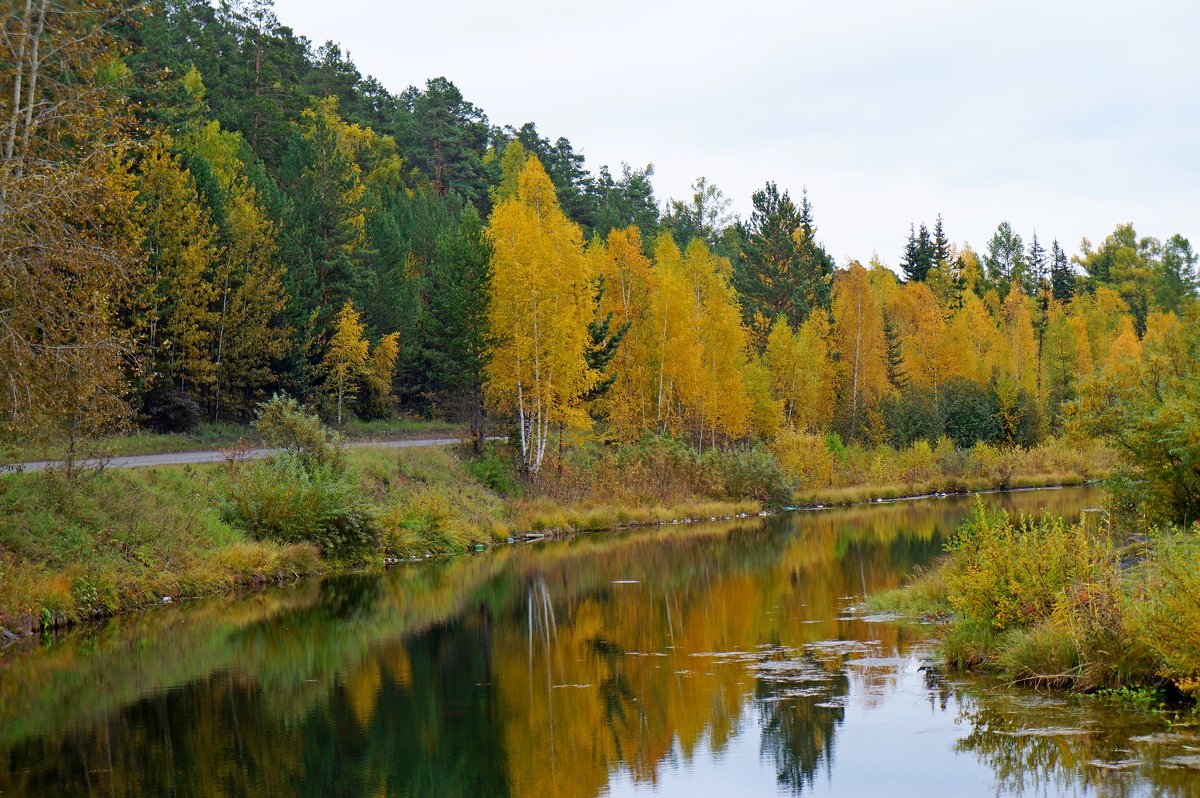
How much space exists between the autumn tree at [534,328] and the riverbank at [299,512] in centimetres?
244

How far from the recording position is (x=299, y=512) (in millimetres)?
29266

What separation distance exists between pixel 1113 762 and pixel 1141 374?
15522 mm

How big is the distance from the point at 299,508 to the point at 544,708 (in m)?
16.1

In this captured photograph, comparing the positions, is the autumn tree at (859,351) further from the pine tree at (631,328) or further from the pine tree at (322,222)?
the pine tree at (322,222)

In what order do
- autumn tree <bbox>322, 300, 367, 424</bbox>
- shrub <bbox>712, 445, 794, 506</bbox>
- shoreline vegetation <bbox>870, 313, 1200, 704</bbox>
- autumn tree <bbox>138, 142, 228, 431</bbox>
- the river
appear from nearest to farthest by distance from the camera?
1. the river
2. shoreline vegetation <bbox>870, 313, 1200, 704</bbox>
3. autumn tree <bbox>138, 142, 228, 431</bbox>
4. shrub <bbox>712, 445, 794, 506</bbox>
5. autumn tree <bbox>322, 300, 367, 424</bbox>

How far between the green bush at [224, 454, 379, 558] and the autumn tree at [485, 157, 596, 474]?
484 inches

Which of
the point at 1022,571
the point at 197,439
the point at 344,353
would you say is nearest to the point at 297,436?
the point at 197,439

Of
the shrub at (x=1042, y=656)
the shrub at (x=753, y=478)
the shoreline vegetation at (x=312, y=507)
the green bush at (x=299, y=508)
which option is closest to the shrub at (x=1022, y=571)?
the shrub at (x=1042, y=656)

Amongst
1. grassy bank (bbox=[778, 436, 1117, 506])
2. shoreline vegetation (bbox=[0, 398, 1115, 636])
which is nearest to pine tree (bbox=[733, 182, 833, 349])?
grassy bank (bbox=[778, 436, 1117, 506])

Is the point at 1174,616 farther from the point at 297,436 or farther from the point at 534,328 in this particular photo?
the point at 534,328

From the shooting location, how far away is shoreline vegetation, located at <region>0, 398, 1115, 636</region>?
22.2 meters

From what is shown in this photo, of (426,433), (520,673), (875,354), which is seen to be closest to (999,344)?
(875,354)

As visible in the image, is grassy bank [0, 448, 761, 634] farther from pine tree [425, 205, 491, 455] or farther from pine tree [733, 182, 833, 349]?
pine tree [733, 182, 833, 349]

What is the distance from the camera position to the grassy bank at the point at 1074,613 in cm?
1188
